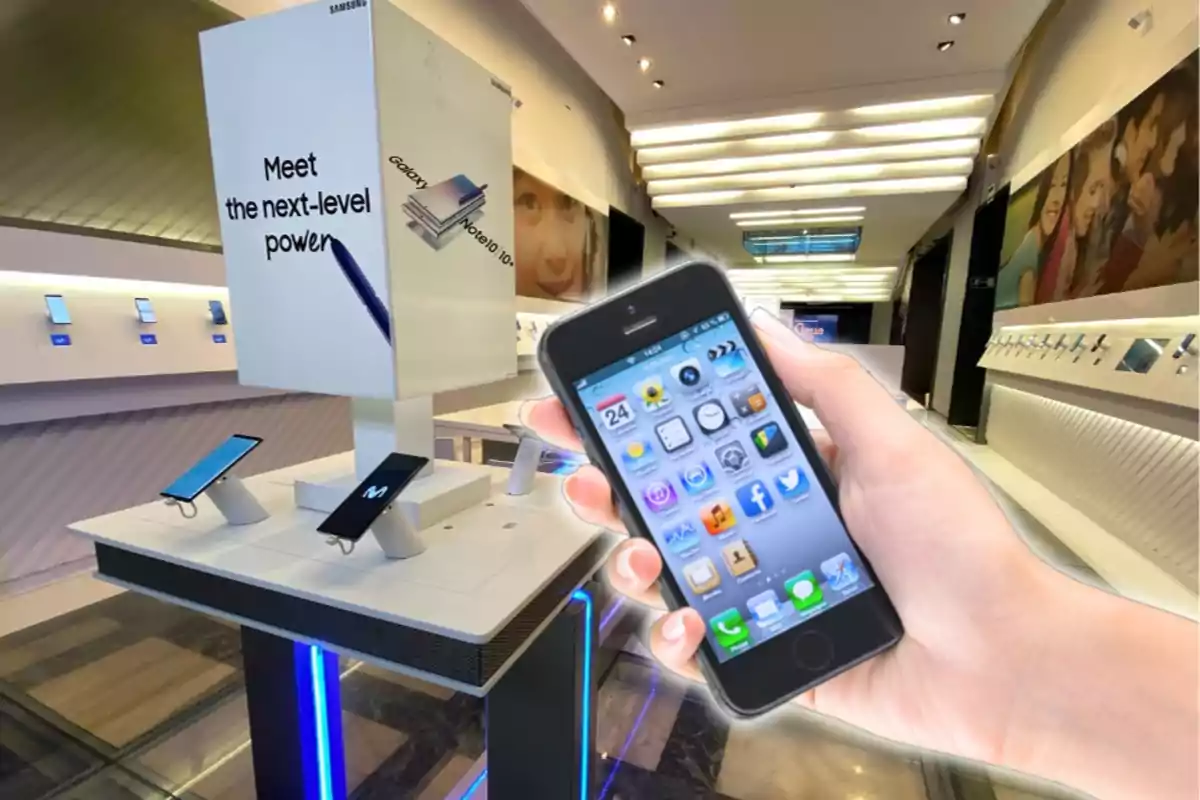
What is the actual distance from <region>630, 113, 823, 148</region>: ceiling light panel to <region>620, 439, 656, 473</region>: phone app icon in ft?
10.8

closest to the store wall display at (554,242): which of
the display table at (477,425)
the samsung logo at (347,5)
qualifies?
the display table at (477,425)

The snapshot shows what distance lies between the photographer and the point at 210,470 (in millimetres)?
800

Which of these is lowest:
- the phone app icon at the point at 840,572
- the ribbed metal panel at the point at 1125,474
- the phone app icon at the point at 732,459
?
the ribbed metal panel at the point at 1125,474

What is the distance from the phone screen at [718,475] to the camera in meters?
0.51

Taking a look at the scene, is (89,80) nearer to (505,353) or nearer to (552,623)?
(505,353)

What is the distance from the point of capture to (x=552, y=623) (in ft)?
2.72

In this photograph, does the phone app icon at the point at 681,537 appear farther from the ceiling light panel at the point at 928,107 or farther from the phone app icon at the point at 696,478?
the ceiling light panel at the point at 928,107

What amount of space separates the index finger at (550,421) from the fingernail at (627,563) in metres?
0.11

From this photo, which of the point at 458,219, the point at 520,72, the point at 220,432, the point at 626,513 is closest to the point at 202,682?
the point at 220,432

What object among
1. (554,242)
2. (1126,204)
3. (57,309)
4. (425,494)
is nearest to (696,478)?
(425,494)

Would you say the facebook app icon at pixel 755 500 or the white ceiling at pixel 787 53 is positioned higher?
the white ceiling at pixel 787 53

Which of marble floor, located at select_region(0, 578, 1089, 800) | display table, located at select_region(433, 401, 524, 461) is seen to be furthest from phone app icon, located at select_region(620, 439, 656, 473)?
display table, located at select_region(433, 401, 524, 461)

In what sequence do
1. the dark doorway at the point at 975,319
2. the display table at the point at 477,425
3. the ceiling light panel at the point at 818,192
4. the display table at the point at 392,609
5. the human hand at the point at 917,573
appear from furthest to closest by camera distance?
1. the dark doorway at the point at 975,319
2. the ceiling light panel at the point at 818,192
3. the display table at the point at 477,425
4. the display table at the point at 392,609
5. the human hand at the point at 917,573

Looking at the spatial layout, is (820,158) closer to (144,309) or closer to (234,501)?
(144,309)
